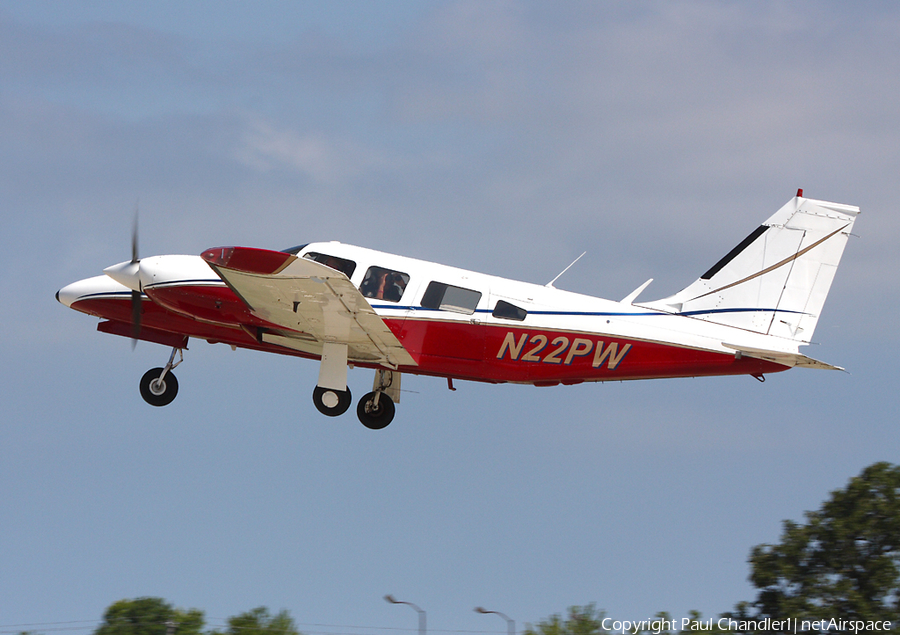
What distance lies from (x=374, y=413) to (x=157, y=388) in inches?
156

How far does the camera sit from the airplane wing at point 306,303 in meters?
15.4

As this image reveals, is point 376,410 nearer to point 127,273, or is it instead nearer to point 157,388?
point 157,388

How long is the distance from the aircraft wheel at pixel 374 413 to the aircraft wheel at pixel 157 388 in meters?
3.43

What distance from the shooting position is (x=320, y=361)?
17.9 meters

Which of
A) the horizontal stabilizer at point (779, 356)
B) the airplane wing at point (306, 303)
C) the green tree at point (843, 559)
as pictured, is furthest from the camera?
the green tree at point (843, 559)

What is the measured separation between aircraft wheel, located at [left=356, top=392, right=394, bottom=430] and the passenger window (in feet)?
8.04

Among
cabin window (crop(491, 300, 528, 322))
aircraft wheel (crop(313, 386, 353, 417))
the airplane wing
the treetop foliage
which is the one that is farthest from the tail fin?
the treetop foliage

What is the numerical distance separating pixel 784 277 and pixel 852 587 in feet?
43.6

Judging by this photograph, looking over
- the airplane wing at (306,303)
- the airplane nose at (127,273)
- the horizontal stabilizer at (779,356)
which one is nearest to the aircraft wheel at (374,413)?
the airplane wing at (306,303)

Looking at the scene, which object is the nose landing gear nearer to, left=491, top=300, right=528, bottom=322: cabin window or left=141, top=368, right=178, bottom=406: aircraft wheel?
left=491, top=300, right=528, bottom=322: cabin window

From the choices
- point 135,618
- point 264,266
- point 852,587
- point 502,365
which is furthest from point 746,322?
point 135,618

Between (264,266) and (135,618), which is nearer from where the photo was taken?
(264,266)

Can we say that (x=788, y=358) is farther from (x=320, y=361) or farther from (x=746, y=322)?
(x=320, y=361)

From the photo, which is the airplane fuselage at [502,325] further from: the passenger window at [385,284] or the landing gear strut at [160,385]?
the landing gear strut at [160,385]
